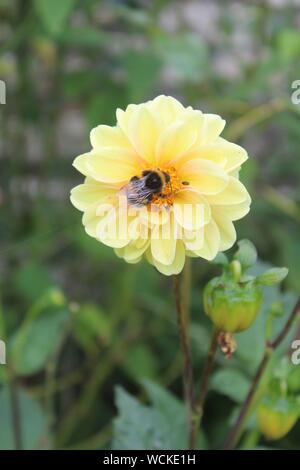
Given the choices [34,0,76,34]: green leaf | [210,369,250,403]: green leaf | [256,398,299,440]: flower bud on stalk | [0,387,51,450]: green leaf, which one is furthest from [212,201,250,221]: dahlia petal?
[34,0,76,34]: green leaf

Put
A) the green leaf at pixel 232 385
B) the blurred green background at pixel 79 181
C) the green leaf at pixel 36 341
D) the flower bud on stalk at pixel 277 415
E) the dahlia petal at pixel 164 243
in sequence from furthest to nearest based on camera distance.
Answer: the blurred green background at pixel 79 181 < the green leaf at pixel 36 341 < the green leaf at pixel 232 385 < the flower bud on stalk at pixel 277 415 < the dahlia petal at pixel 164 243

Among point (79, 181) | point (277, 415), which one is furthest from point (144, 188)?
point (79, 181)

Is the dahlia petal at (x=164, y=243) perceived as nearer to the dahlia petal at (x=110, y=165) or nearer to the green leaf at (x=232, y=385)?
the dahlia petal at (x=110, y=165)

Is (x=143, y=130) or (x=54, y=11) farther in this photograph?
(x=54, y=11)

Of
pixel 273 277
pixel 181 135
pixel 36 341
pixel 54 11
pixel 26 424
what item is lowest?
pixel 26 424

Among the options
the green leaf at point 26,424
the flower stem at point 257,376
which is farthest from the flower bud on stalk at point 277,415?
the green leaf at point 26,424

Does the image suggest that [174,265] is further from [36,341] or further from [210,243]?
[36,341]

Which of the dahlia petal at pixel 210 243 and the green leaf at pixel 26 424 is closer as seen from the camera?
the dahlia petal at pixel 210 243

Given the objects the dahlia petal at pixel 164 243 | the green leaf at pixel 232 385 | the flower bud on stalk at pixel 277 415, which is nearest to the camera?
the dahlia petal at pixel 164 243
